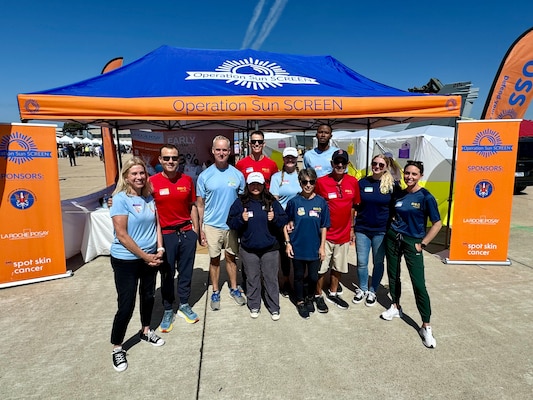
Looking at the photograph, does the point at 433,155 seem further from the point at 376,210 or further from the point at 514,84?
the point at 376,210

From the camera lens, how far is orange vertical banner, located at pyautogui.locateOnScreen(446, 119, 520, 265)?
457 cm

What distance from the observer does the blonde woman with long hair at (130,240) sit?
7.63ft

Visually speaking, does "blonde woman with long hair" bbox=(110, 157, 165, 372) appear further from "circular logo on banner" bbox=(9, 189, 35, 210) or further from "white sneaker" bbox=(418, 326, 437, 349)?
"circular logo on banner" bbox=(9, 189, 35, 210)

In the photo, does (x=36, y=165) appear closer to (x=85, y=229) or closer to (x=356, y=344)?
(x=85, y=229)

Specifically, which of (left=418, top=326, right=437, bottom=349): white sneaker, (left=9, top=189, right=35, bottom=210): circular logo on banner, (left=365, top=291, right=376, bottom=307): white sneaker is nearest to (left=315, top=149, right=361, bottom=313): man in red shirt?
(left=365, top=291, right=376, bottom=307): white sneaker

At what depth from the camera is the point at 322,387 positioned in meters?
2.32

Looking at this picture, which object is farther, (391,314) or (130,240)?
(391,314)

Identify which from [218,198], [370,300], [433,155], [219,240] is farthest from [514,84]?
[219,240]

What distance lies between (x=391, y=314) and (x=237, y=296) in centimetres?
173

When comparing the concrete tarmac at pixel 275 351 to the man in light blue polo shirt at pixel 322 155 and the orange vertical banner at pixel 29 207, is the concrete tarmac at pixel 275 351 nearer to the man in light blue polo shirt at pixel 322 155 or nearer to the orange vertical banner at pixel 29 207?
the orange vertical banner at pixel 29 207

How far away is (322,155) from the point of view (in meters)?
4.00

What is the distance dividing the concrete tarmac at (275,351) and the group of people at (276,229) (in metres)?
0.17

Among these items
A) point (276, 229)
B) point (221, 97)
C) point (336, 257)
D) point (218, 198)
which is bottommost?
point (336, 257)

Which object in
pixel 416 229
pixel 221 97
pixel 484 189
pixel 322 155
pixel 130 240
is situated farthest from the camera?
pixel 484 189
